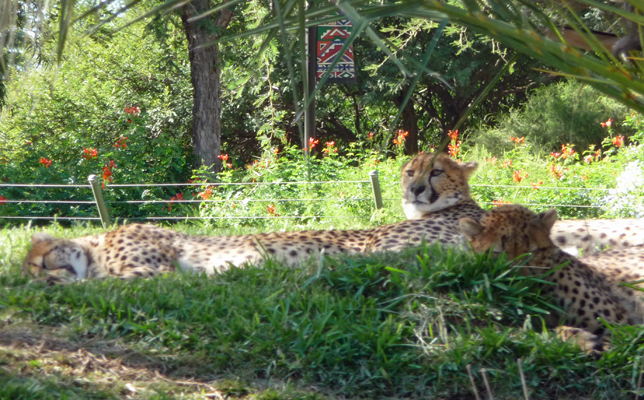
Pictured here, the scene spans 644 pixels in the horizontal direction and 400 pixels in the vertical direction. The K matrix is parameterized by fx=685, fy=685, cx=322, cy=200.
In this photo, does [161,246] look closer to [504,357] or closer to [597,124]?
[504,357]

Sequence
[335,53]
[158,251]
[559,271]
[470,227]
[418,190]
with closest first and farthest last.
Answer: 1. [559,271]
2. [470,227]
3. [158,251]
4. [418,190]
5. [335,53]

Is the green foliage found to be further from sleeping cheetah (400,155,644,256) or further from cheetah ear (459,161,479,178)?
cheetah ear (459,161,479,178)

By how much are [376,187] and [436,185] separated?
7.97ft

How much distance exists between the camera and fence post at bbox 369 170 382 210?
7574 mm

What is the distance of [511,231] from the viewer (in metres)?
3.56

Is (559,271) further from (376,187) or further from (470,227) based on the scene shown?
(376,187)

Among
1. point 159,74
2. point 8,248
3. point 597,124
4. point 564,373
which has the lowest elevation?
point 564,373

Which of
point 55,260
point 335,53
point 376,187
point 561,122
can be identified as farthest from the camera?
point 561,122

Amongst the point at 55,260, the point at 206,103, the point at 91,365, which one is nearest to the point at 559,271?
the point at 91,365

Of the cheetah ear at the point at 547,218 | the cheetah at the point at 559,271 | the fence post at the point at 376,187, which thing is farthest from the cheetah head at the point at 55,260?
the fence post at the point at 376,187

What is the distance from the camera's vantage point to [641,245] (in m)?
5.05

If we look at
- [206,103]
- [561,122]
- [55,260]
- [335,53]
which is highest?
[335,53]

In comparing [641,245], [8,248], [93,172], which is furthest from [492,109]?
[8,248]

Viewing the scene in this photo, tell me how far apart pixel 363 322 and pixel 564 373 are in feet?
2.99
